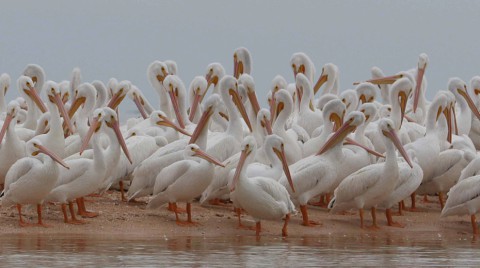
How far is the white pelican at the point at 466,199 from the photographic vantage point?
46.1 feet

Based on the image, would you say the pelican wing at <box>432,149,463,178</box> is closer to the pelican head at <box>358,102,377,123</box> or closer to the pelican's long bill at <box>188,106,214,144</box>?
the pelican head at <box>358,102,377,123</box>

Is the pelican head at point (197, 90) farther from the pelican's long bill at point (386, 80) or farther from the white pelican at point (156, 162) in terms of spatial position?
the pelican's long bill at point (386, 80)

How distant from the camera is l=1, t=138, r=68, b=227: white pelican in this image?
13125 millimetres

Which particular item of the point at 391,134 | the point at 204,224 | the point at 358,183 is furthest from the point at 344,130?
the point at 204,224

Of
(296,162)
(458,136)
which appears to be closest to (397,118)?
(458,136)

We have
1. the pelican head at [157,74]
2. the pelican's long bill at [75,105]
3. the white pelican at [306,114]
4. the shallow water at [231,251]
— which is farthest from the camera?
the pelican head at [157,74]

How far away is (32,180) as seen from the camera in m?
13.1

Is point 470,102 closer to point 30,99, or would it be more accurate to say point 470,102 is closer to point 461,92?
point 461,92

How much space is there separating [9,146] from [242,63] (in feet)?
20.0

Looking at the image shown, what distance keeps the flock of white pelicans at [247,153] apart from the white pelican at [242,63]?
1.59m

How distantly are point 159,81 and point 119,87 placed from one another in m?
2.65

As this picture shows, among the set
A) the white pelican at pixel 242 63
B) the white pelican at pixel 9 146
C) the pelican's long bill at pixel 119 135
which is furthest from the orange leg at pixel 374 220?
the white pelican at pixel 242 63

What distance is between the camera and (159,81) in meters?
19.7

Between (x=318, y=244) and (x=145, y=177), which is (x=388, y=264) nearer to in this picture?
(x=318, y=244)
